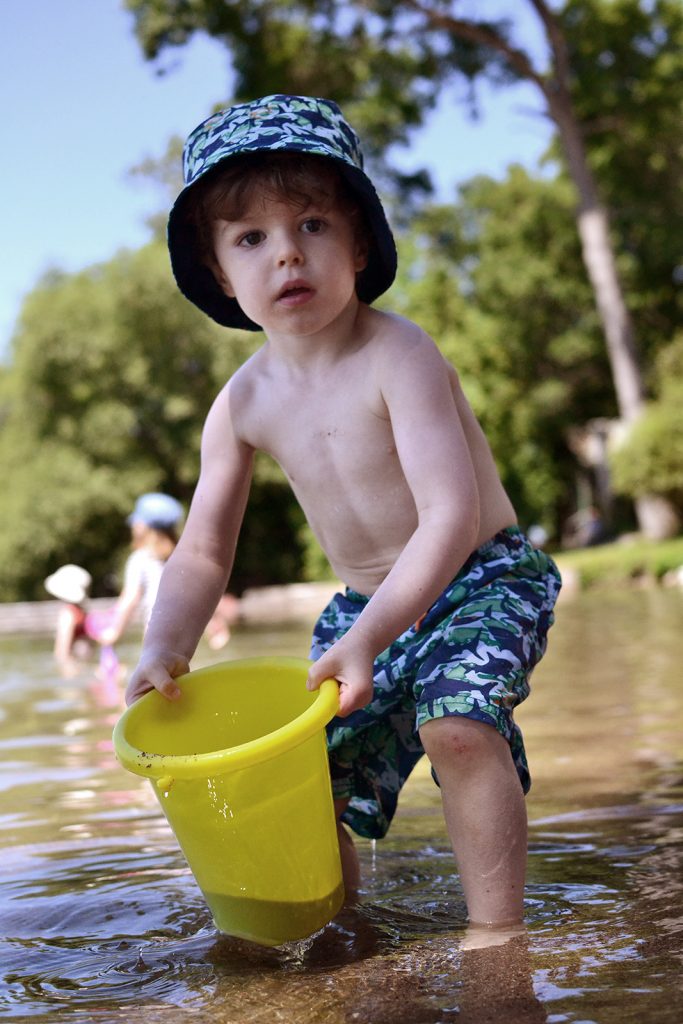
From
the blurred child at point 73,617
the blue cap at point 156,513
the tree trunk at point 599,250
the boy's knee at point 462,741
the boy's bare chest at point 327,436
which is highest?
the tree trunk at point 599,250

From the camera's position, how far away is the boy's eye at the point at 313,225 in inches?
86.0

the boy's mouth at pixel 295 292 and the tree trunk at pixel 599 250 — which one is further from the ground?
the tree trunk at pixel 599 250

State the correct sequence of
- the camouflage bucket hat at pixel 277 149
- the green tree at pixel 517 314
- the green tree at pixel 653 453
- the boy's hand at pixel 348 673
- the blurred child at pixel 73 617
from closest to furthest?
1. the boy's hand at pixel 348 673
2. the camouflage bucket hat at pixel 277 149
3. the blurred child at pixel 73 617
4. the green tree at pixel 653 453
5. the green tree at pixel 517 314

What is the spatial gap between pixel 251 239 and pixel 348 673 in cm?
76

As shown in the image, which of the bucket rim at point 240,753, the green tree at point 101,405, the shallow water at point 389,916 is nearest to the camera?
the shallow water at point 389,916

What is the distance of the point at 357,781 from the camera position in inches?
94.0

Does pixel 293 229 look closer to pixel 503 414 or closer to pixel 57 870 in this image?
pixel 57 870

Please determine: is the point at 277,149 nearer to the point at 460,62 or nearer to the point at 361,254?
the point at 361,254

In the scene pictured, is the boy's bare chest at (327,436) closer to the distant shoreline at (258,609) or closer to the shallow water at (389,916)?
the shallow water at (389,916)

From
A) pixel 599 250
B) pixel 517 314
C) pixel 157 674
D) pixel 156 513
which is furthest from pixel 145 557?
pixel 517 314

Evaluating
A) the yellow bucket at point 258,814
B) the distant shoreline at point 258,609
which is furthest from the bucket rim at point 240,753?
the distant shoreline at point 258,609

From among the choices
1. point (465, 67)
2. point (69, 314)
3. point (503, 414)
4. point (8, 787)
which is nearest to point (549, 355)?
point (503, 414)

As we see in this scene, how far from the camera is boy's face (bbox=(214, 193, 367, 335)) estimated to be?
216cm

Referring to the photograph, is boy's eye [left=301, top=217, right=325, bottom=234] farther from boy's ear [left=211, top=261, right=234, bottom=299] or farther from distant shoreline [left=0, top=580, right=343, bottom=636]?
distant shoreline [left=0, top=580, right=343, bottom=636]
